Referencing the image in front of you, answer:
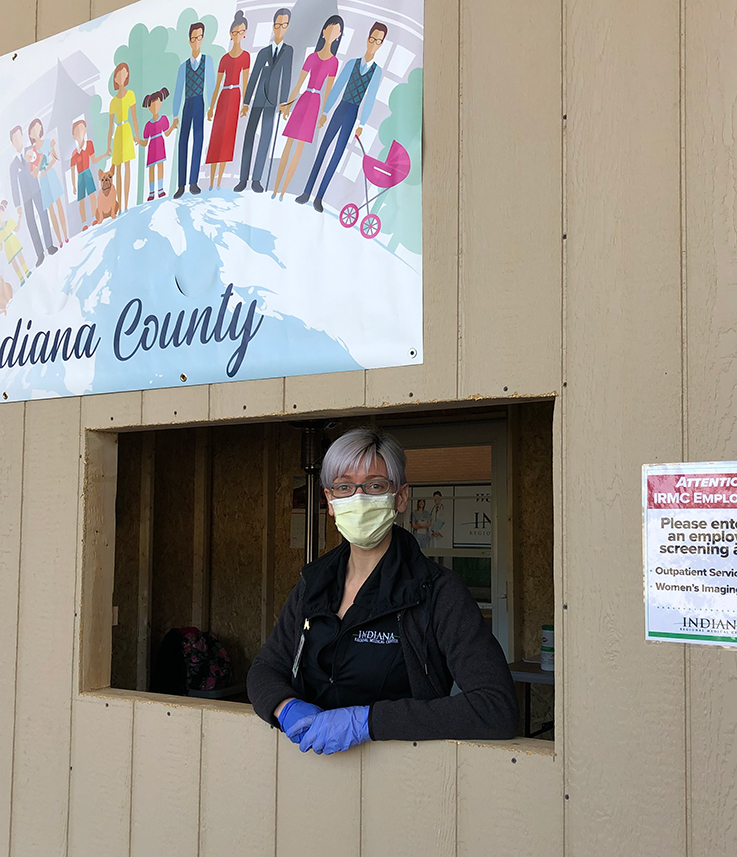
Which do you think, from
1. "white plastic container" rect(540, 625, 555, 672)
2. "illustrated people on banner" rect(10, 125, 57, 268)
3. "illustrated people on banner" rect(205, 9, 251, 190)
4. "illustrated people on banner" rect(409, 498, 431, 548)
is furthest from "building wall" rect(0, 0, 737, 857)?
"illustrated people on banner" rect(409, 498, 431, 548)

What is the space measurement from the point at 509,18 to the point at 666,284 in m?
0.72

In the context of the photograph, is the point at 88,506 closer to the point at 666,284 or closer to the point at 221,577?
the point at 666,284

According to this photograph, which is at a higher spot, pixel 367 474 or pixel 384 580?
pixel 367 474

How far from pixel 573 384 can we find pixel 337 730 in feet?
2.95

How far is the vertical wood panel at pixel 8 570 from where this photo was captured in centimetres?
268

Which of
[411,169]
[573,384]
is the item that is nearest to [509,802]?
[573,384]

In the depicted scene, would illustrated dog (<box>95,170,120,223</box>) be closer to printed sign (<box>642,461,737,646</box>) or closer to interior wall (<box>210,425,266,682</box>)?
printed sign (<box>642,461,737,646</box>)

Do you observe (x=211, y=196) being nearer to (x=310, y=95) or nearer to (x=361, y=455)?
(x=310, y=95)

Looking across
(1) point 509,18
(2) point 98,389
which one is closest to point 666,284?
(1) point 509,18

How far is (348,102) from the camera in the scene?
2.17m

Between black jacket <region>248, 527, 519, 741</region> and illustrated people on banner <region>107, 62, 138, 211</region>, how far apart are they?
131cm

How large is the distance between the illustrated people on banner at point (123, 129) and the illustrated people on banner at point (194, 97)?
188 millimetres

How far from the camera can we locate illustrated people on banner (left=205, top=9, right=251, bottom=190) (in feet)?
7.80

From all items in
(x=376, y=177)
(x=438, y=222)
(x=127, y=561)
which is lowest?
(x=127, y=561)
